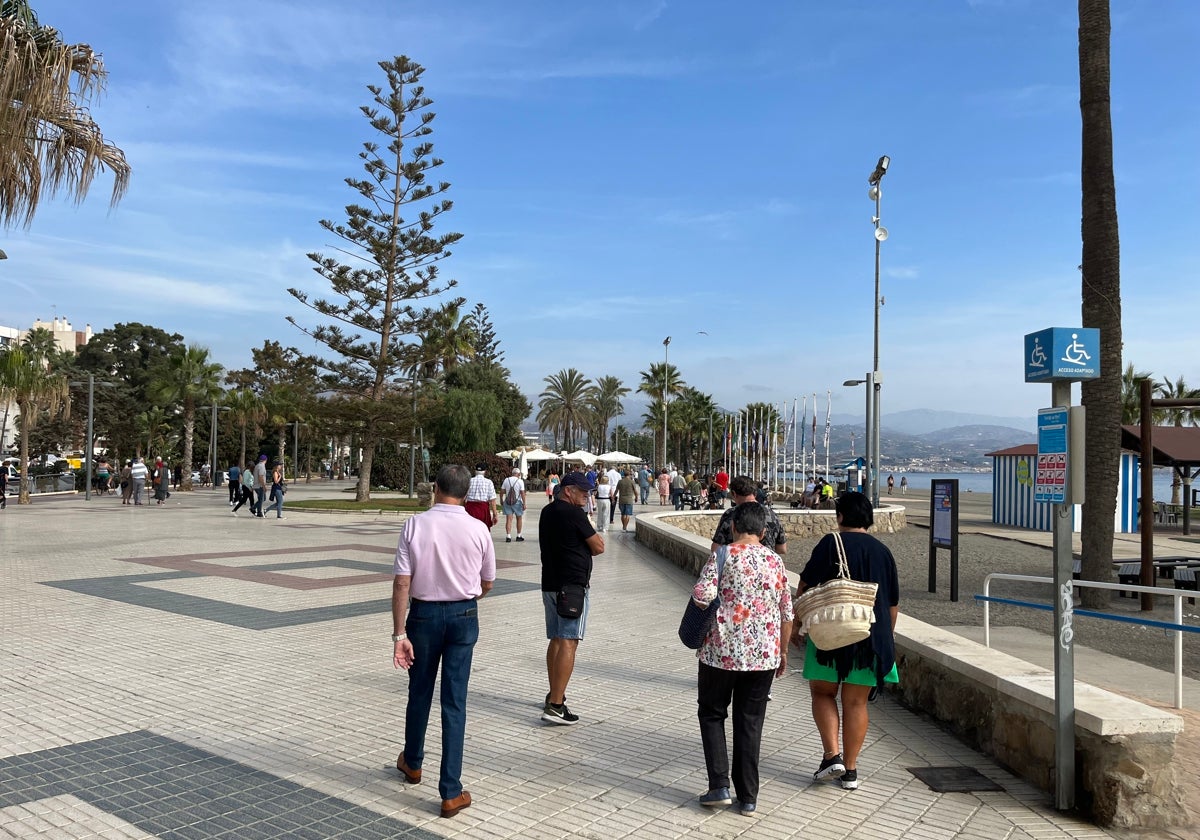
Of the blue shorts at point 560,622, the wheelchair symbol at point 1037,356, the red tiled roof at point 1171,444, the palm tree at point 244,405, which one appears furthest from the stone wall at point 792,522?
the palm tree at point 244,405

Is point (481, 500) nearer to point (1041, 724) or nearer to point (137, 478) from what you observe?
point (1041, 724)

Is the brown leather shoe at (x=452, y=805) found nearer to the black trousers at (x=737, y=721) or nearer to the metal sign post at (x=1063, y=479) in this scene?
the black trousers at (x=737, y=721)

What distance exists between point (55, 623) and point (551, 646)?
5624mm

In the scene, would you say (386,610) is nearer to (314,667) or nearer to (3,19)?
(314,667)

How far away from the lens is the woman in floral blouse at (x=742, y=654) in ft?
14.5

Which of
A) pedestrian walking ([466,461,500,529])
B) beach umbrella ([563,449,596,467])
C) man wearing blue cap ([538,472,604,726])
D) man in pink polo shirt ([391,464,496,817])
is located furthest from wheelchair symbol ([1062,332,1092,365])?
beach umbrella ([563,449,596,467])

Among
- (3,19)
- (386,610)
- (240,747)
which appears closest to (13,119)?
(3,19)

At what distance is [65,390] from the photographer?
35.5m

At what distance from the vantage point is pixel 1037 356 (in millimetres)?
4852

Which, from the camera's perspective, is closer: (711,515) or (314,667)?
(314,667)

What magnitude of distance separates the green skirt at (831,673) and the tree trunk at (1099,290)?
25.3 ft

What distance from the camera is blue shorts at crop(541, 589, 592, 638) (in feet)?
19.7

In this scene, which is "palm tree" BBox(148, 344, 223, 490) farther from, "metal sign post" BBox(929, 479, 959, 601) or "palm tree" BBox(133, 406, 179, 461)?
"metal sign post" BBox(929, 479, 959, 601)

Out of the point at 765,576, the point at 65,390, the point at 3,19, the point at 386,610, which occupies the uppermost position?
the point at 3,19
